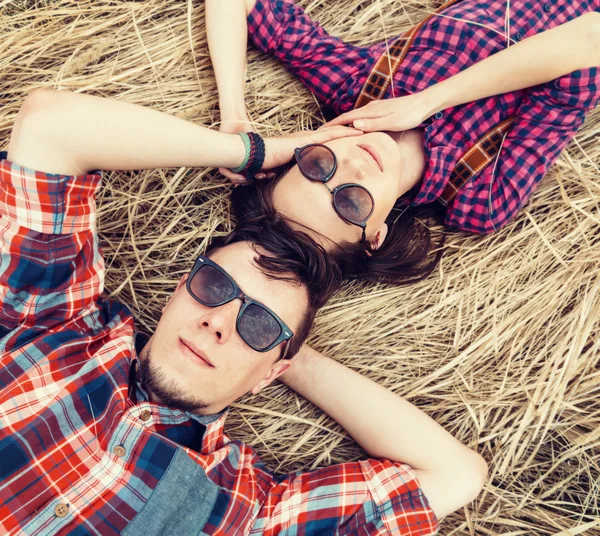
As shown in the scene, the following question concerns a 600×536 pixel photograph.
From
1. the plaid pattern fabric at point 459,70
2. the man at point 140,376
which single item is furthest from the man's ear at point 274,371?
the plaid pattern fabric at point 459,70

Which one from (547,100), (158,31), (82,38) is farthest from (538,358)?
(82,38)

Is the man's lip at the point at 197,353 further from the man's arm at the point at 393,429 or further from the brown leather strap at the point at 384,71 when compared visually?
the brown leather strap at the point at 384,71

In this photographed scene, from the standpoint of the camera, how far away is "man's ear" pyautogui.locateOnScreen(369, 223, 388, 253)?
225cm

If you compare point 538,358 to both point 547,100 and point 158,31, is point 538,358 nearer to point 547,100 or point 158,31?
point 547,100

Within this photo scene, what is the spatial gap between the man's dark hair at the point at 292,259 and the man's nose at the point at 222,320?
0.66ft

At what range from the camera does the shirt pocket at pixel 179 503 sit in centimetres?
179

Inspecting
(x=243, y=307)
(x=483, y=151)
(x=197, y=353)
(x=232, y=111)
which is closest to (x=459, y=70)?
(x=483, y=151)

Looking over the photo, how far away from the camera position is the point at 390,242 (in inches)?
98.7

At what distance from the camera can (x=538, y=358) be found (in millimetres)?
2490

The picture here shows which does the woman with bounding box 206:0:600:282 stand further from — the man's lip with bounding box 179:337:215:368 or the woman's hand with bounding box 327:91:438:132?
the man's lip with bounding box 179:337:215:368

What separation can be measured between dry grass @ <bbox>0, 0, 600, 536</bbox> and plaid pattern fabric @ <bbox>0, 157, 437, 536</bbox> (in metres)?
0.51

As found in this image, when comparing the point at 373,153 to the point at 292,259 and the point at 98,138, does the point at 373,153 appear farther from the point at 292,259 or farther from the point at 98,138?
the point at 98,138

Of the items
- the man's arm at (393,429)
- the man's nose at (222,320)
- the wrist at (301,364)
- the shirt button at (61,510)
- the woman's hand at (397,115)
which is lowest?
the man's arm at (393,429)

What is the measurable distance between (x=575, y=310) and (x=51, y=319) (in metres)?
2.64
